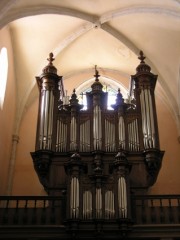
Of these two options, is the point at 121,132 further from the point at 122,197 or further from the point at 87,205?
the point at 87,205

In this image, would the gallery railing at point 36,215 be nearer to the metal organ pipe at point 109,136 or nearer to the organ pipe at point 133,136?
the metal organ pipe at point 109,136

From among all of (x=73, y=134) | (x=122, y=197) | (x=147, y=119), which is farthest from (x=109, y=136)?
(x=122, y=197)

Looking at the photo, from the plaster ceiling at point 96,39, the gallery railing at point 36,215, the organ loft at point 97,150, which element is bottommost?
the gallery railing at point 36,215

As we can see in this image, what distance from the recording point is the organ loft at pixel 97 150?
10.4 metres

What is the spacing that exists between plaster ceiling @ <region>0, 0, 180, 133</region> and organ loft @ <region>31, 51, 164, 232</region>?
1.31m

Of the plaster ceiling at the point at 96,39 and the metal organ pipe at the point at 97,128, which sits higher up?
the plaster ceiling at the point at 96,39

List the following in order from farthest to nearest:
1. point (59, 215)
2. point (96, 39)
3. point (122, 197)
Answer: point (96, 39), point (59, 215), point (122, 197)

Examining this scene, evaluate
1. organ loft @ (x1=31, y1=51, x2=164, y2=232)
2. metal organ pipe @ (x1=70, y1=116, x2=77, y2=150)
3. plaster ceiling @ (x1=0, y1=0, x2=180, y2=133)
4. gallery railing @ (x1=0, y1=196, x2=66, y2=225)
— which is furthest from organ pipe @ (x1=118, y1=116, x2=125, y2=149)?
plaster ceiling @ (x1=0, y1=0, x2=180, y2=133)

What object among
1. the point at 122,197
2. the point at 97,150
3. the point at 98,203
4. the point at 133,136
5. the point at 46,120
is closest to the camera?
the point at 98,203

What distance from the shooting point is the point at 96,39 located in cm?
1534

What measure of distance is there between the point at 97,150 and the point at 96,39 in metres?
5.01

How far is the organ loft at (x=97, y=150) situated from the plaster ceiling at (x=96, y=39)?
4.31 ft

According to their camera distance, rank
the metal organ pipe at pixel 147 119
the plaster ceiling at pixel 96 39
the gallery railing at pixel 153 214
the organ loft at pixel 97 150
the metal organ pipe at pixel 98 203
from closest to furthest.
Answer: the metal organ pipe at pixel 98 203
the organ loft at pixel 97 150
the gallery railing at pixel 153 214
the metal organ pipe at pixel 147 119
the plaster ceiling at pixel 96 39

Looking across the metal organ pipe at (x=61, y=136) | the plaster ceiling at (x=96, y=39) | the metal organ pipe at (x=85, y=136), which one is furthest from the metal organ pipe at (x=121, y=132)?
the plaster ceiling at (x=96, y=39)
